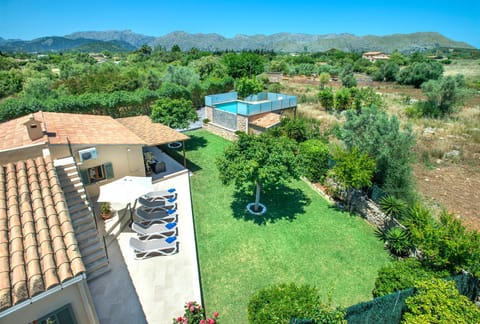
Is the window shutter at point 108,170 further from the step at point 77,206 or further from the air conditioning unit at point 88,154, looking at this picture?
the step at point 77,206

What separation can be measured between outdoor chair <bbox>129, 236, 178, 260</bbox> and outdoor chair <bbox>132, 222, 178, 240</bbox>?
1.58ft

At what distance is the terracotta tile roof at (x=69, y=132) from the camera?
12523 millimetres

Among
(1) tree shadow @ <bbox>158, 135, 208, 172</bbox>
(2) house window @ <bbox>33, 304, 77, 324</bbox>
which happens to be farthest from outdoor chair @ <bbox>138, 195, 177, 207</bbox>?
(2) house window @ <bbox>33, 304, 77, 324</bbox>

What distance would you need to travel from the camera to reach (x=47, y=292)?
5.47m

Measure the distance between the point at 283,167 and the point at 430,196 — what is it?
10459 millimetres

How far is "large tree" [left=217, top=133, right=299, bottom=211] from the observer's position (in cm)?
1207

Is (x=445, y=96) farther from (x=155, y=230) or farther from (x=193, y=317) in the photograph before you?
(x=193, y=317)

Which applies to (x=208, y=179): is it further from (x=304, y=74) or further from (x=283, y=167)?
(x=304, y=74)

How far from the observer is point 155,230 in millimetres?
11820

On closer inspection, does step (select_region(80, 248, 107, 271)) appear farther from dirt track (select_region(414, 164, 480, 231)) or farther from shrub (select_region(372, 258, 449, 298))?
dirt track (select_region(414, 164, 480, 231))

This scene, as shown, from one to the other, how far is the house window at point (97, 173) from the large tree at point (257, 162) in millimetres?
6932

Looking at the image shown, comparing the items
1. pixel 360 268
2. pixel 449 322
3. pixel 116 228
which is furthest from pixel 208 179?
pixel 449 322

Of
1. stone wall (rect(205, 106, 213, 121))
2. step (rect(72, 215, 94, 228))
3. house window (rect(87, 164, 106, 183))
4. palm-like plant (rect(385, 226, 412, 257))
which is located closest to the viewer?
step (rect(72, 215, 94, 228))

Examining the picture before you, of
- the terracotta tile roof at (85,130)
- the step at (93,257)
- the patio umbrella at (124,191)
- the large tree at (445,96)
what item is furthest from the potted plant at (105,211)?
the large tree at (445,96)
